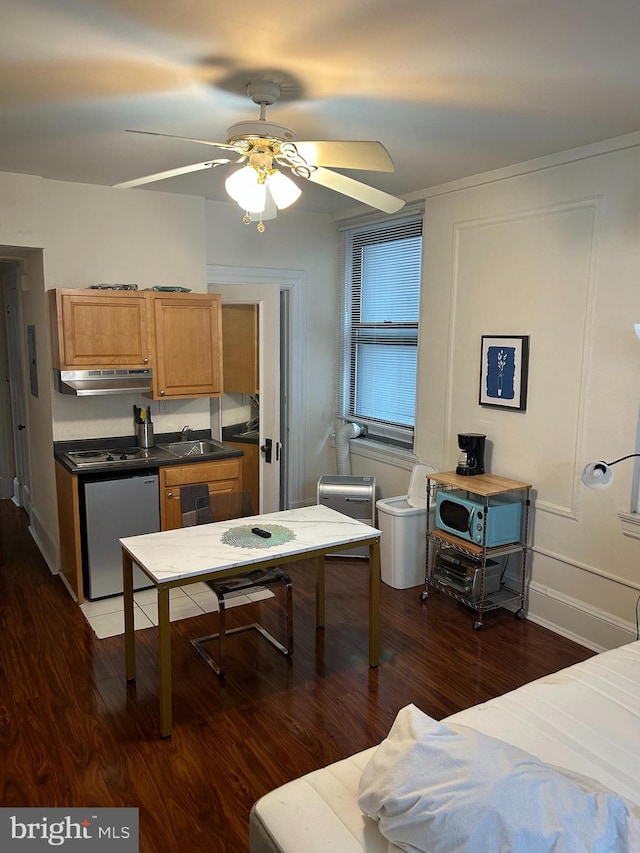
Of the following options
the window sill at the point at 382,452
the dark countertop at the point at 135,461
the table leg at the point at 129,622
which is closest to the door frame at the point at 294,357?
the window sill at the point at 382,452

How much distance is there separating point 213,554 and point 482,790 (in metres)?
1.74

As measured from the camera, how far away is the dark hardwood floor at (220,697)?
2412 mm

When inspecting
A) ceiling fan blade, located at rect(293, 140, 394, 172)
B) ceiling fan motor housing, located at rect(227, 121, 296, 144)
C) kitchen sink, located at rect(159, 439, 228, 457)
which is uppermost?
ceiling fan motor housing, located at rect(227, 121, 296, 144)

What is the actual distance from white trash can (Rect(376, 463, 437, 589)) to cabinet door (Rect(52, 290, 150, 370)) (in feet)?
6.55

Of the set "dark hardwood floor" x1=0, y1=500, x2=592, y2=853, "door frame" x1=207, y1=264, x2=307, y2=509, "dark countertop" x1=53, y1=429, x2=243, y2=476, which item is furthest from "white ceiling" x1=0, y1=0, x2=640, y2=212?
"dark hardwood floor" x1=0, y1=500, x2=592, y2=853

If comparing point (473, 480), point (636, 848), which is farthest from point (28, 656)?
point (636, 848)

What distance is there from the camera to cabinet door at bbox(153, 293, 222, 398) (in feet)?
14.0

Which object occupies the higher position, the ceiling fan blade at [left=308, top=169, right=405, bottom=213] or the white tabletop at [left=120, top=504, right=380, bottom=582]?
the ceiling fan blade at [left=308, top=169, right=405, bottom=213]

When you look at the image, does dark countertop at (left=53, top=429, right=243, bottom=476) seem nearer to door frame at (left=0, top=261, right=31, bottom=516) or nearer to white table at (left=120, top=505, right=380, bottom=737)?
white table at (left=120, top=505, right=380, bottom=737)

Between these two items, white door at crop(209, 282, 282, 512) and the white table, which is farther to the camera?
white door at crop(209, 282, 282, 512)

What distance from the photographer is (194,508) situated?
141 inches

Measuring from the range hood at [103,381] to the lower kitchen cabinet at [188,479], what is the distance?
23.6 inches

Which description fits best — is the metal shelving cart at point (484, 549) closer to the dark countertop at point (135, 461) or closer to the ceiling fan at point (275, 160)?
the dark countertop at point (135, 461)

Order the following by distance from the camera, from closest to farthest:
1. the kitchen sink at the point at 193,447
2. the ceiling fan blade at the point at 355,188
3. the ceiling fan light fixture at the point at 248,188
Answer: the ceiling fan light fixture at the point at 248,188
the ceiling fan blade at the point at 355,188
the kitchen sink at the point at 193,447
